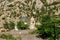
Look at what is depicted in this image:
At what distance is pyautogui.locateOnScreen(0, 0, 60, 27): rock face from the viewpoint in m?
21.8

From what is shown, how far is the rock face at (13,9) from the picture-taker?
71.5ft

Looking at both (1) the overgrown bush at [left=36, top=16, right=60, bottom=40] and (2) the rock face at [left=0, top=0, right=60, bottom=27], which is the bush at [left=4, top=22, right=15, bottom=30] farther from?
(1) the overgrown bush at [left=36, top=16, right=60, bottom=40]

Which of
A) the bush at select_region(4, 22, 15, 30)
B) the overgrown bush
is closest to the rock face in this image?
the bush at select_region(4, 22, 15, 30)

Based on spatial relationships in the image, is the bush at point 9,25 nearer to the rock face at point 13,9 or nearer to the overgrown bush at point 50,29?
the rock face at point 13,9

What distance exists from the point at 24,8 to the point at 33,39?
803 centimetres

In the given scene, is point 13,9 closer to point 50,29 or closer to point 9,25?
point 9,25

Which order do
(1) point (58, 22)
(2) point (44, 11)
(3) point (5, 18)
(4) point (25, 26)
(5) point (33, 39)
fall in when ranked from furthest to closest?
(3) point (5, 18) → (2) point (44, 11) → (4) point (25, 26) → (5) point (33, 39) → (1) point (58, 22)

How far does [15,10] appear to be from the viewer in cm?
2208

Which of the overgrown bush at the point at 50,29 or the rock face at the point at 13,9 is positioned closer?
the overgrown bush at the point at 50,29

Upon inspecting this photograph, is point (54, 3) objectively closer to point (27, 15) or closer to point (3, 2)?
point (27, 15)

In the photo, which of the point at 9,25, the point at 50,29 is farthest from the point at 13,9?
A: the point at 50,29

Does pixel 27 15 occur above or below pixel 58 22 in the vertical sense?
below

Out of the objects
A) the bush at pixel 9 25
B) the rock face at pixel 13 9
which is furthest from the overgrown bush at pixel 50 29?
the rock face at pixel 13 9

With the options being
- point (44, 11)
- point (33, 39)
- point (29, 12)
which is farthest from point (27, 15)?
point (33, 39)
